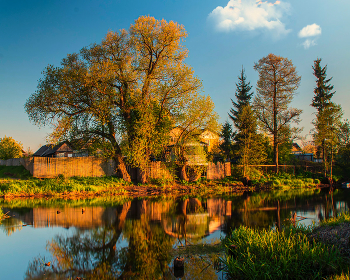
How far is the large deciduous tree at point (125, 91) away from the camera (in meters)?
20.8

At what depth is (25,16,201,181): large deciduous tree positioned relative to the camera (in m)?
20.8

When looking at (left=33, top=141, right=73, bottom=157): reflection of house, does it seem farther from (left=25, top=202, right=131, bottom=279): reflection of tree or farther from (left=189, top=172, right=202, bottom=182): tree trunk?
(left=25, top=202, right=131, bottom=279): reflection of tree

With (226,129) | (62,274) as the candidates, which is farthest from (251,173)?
(62,274)

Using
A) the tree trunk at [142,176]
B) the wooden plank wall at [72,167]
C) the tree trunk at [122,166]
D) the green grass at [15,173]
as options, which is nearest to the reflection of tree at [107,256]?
the tree trunk at [122,166]

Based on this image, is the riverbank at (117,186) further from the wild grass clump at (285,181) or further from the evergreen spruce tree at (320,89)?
the evergreen spruce tree at (320,89)

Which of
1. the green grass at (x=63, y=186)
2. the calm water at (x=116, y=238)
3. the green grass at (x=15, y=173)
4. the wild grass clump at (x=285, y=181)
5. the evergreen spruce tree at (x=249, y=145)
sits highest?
the evergreen spruce tree at (x=249, y=145)

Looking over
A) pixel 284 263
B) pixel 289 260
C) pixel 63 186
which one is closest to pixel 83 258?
pixel 284 263

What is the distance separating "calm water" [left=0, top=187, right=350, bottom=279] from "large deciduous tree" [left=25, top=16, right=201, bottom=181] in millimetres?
9100

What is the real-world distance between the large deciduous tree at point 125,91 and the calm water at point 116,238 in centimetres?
910

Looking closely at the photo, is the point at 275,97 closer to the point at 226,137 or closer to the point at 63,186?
the point at 226,137

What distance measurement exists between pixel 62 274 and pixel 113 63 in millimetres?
19116

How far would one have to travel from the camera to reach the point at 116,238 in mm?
8414

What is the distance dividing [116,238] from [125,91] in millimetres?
16956

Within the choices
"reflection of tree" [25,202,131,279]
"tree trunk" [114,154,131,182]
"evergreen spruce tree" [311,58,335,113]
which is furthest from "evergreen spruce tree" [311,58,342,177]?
"reflection of tree" [25,202,131,279]
